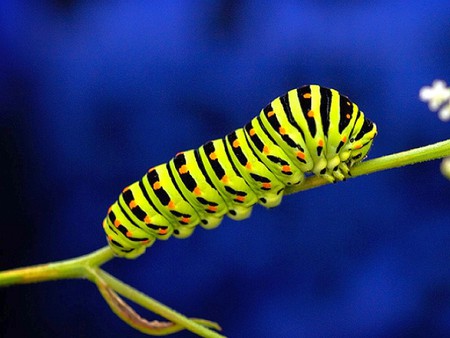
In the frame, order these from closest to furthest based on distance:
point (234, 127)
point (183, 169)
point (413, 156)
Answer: point (413, 156) → point (183, 169) → point (234, 127)

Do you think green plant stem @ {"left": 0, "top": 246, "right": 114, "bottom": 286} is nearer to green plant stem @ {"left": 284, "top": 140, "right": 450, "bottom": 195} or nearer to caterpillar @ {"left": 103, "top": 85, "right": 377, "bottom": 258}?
caterpillar @ {"left": 103, "top": 85, "right": 377, "bottom": 258}

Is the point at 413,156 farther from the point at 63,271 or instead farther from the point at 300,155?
the point at 63,271

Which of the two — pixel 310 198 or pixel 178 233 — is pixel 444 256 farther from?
pixel 178 233

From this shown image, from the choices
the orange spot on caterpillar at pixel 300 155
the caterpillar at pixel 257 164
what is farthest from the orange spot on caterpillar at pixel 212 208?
the orange spot on caterpillar at pixel 300 155

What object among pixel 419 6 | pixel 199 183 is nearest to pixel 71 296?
pixel 199 183

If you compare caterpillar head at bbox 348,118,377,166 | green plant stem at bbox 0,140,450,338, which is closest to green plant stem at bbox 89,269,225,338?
green plant stem at bbox 0,140,450,338

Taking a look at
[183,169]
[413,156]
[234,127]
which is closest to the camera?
[413,156]

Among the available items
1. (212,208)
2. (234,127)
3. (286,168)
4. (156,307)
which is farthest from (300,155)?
(234,127)
